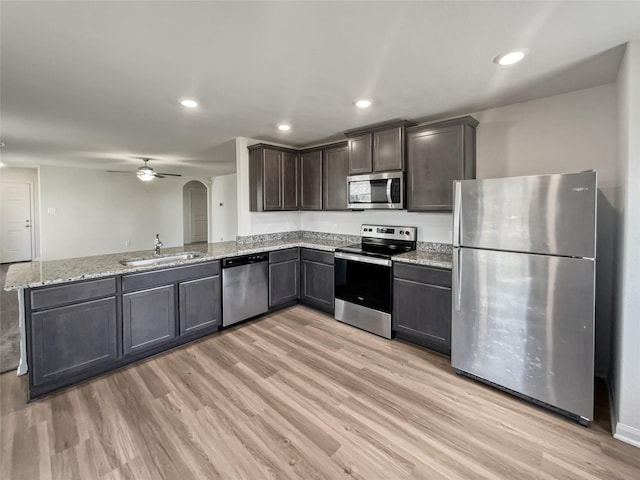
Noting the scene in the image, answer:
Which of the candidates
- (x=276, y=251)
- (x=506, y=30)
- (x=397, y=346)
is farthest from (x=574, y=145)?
(x=276, y=251)

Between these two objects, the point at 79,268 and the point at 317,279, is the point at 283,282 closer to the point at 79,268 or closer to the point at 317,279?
the point at 317,279

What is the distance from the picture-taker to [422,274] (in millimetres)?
2910

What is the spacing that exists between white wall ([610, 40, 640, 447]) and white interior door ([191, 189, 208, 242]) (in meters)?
10.6

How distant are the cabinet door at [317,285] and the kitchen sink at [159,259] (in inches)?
58.0

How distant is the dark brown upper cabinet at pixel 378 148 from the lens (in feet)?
10.7

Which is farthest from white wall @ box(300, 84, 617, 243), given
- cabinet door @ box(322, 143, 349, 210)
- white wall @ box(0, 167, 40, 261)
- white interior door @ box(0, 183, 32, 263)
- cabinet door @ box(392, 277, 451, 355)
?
white interior door @ box(0, 183, 32, 263)

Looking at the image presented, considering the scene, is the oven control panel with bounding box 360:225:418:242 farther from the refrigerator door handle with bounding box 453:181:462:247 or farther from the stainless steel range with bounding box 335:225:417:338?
the refrigerator door handle with bounding box 453:181:462:247

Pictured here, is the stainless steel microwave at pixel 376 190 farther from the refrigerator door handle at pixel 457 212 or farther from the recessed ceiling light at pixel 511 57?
the recessed ceiling light at pixel 511 57

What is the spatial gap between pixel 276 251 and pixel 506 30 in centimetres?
313

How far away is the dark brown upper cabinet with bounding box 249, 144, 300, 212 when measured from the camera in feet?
13.2

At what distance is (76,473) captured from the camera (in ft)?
5.21

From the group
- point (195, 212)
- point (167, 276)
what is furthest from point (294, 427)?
point (195, 212)

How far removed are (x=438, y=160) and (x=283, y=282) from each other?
2.47 metres

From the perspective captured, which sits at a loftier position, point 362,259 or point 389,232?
point 389,232
